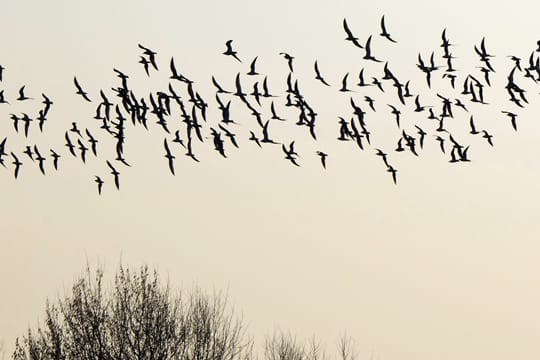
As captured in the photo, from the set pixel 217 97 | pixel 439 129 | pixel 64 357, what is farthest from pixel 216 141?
pixel 64 357

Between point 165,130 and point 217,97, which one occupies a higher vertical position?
point 217,97

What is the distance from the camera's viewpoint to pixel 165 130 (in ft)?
120

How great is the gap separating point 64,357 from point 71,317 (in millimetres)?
1791

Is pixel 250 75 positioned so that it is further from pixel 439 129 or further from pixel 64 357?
pixel 64 357

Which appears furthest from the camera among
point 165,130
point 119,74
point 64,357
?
point 64,357

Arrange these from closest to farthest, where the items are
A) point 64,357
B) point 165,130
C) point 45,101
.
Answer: point 165,130 → point 45,101 → point 64,357

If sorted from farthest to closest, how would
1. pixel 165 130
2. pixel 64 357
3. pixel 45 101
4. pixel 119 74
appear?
pixel 64 357, pixel 45 101, pixel 119 74, pixel 165 130

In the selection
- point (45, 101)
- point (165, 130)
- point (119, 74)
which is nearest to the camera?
point (165, 130)

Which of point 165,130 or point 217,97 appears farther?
point 217,97

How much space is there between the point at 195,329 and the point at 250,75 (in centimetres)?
1866

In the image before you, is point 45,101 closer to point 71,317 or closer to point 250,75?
point 250,75

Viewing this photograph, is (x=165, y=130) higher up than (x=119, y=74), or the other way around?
(x=119, y=74)

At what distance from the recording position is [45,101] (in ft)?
141

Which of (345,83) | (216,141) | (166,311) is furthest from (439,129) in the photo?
(166,311)
